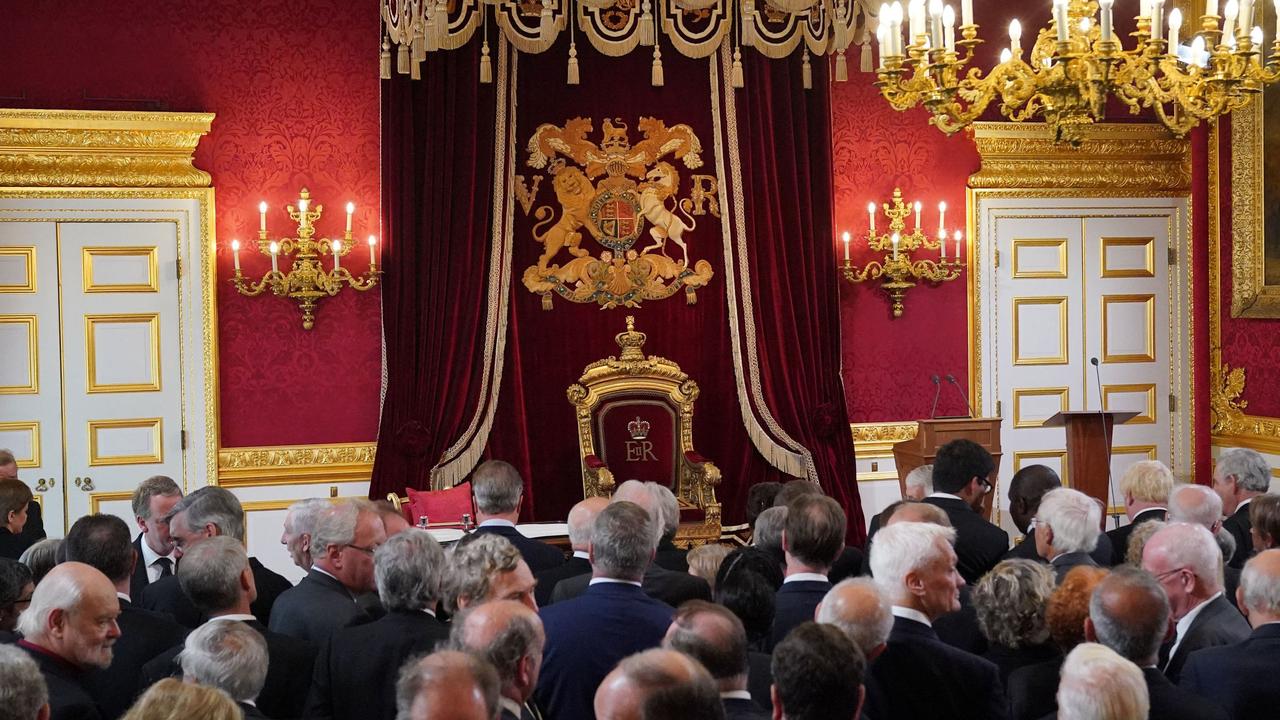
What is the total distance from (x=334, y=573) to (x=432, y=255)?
4.81 metres

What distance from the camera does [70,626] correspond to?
3.69 metres

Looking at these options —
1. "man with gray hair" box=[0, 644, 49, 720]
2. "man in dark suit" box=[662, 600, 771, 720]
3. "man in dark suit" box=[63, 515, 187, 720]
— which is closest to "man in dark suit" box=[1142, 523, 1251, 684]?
"man in dark suit" box=[662, 600, 771, 720]

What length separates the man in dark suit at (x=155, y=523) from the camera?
5695 mm

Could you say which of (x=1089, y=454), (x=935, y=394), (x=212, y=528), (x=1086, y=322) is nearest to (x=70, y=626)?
(x=212, y=528)

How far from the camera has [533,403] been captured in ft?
31.5

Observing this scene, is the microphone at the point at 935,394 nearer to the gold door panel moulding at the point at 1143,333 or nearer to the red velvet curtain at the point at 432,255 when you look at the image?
the gold door panel moulding at the point at 1143,333

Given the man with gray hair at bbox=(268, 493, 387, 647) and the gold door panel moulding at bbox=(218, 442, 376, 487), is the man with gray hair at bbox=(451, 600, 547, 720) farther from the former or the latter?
the gold door panel moulding at bbox=(218, 442, 376, 487)

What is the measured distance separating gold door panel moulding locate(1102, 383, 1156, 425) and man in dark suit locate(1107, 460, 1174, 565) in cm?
489

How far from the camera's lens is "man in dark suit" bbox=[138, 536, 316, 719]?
3.88 metres

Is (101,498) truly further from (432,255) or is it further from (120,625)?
(120,625)

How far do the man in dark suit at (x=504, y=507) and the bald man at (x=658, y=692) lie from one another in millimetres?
3109

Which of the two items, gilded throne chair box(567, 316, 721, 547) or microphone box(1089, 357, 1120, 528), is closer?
microphone box(1089, 357, 1120, 528)

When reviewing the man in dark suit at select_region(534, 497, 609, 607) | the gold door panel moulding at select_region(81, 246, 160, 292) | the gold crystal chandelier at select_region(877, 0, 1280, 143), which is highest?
the gold crystal chandelier at select_region(877, 0, 1280, 143)

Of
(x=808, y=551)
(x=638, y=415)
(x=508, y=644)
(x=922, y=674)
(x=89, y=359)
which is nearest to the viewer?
(x=508, y=644)
